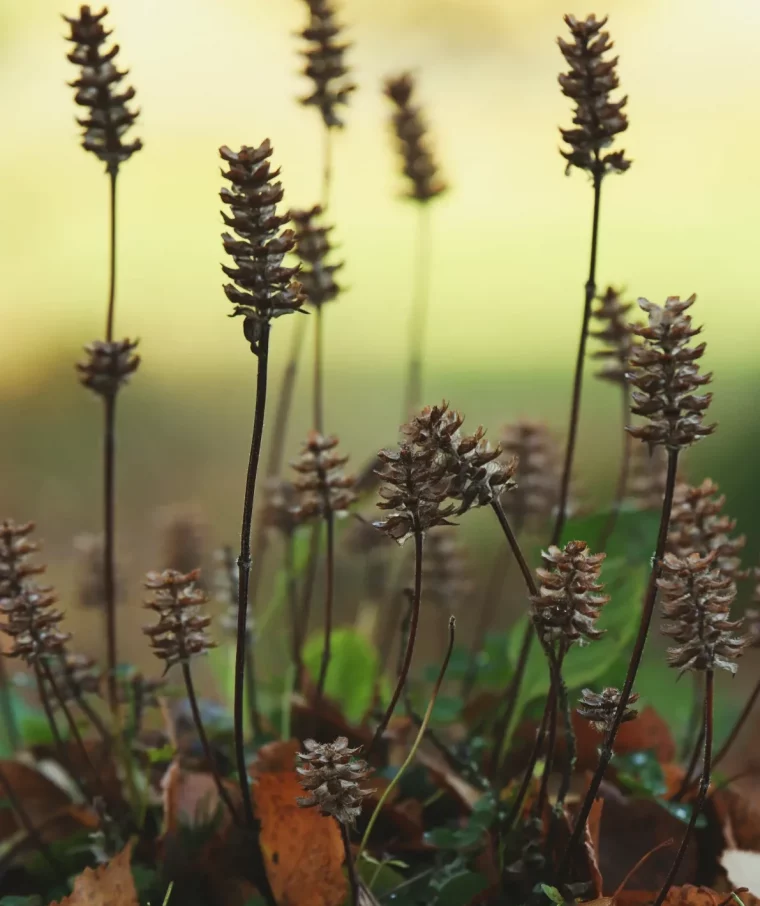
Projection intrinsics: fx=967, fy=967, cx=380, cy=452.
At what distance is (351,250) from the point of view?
5.57 feet

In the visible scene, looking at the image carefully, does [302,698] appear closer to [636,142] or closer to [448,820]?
[448,820]

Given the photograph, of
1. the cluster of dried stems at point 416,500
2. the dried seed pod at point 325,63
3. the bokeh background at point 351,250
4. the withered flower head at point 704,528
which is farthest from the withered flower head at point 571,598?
the bokeh background at point 351,250

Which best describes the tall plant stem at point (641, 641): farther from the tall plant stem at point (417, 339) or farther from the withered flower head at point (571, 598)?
the tall plant stem at point (417, 339)

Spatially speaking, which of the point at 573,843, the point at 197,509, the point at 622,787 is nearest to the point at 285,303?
the point at 573,843

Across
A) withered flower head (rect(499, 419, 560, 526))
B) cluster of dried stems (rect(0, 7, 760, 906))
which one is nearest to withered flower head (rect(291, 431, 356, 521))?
cluster of dried stems (rect(0, 7, 760, 906))

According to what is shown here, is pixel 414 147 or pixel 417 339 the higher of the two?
pixel 414 147

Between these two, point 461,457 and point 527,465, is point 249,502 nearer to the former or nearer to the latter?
point 461,457

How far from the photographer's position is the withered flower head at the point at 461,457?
36cm

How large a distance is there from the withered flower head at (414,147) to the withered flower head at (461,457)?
425 millimetres

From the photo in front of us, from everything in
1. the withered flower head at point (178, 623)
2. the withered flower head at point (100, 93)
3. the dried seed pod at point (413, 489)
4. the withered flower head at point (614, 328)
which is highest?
the withered flower head at point (100, 93)

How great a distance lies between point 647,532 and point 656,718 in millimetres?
135

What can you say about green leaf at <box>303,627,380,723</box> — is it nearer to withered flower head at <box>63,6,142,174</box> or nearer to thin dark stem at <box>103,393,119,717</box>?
thin dark stem at <box>103,393,119,717</box>

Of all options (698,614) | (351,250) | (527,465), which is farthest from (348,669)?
(351,250)

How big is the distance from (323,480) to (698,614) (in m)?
0.19
